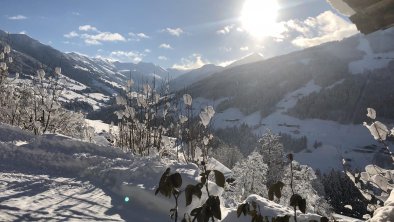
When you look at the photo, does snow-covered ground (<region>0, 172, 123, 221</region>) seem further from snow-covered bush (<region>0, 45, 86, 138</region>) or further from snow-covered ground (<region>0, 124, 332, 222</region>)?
snow-covered bush (<region>0, 45, 86, 138</region>)

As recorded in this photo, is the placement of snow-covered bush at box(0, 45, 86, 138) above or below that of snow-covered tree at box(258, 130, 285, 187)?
above

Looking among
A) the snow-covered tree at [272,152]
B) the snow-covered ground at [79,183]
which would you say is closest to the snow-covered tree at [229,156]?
the snow-covered tree at [272,152]

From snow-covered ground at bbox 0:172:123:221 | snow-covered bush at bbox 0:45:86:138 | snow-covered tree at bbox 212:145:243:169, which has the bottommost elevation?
snow-covered tree at bbox 212:145:243:169

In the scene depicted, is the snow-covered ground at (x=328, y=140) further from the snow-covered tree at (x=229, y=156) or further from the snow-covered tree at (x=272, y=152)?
the snow-covered tree at (x=272, y=152)

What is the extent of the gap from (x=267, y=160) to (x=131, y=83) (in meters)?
42.7

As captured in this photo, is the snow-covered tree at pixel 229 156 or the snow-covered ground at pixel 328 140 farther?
the snow-covered ground at pixel 328 140

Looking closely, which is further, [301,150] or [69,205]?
[301,150]

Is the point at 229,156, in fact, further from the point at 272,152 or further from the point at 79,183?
the point at 79,183

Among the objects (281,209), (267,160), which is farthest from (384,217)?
(267,160)

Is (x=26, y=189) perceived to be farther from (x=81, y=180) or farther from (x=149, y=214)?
(x=149, y=214)

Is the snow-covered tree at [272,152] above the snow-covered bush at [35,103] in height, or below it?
below

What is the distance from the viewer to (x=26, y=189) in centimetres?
612

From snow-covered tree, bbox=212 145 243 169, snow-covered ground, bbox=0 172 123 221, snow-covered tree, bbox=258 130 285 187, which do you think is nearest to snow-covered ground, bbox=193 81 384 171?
snow-covered tree, bbox=212 145 243 169

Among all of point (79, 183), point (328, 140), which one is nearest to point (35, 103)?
point (79, 183)
